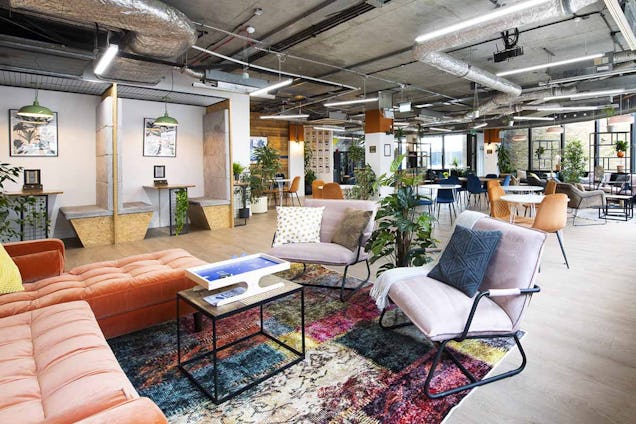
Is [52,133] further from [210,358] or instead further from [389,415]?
[389,415]

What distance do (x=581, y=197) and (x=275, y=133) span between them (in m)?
9.69

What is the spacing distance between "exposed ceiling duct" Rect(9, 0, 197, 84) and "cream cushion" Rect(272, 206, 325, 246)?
2.49 meters

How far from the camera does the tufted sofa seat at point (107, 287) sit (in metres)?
2.60

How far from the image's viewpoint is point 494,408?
80.0 inches

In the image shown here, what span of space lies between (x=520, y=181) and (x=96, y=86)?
1302 cm

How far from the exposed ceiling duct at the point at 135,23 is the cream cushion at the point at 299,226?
249cm

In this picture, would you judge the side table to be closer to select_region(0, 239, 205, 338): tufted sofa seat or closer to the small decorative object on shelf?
select_region(0, 239, 205, 338): tufted sofa seat

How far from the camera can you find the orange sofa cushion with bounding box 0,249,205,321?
254 centimetres

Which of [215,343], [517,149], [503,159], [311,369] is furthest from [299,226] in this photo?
[517,149]

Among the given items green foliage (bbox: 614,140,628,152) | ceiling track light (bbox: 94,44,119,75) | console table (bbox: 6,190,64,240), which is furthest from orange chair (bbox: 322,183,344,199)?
green foliage (bbox: 614,140,628,152)

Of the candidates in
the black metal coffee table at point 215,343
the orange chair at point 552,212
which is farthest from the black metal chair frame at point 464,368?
the orange chair at point 552,212

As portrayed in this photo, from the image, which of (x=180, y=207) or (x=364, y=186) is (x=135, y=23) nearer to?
(x=180, y=207)

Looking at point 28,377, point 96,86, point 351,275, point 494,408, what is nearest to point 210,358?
point 28,377

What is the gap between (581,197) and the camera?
8047mm
